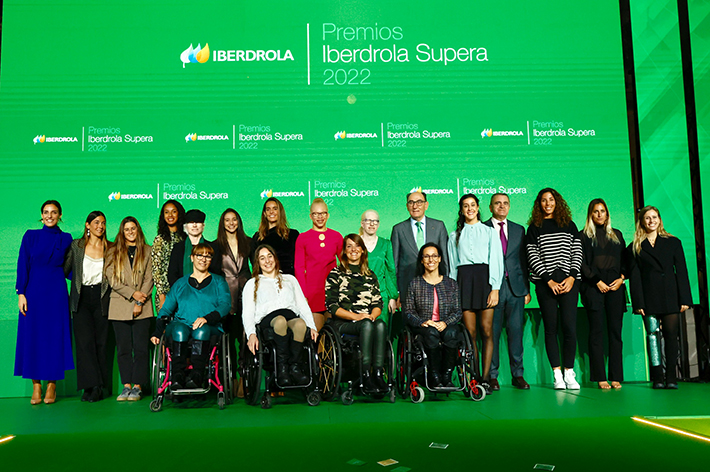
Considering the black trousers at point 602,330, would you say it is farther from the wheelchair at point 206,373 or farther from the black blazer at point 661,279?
the wheelchair at point 206,373

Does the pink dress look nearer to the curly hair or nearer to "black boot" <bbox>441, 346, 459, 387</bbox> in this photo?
"black boot" <bbox>441, 346, 459, 387</bbox>

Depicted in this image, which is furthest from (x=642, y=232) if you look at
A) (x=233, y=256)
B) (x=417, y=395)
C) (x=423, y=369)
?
(x=233, y=256)

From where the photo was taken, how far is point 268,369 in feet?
11.9

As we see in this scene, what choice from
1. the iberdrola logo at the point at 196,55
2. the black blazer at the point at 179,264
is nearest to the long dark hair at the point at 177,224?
the black blazer at the point at 179,264

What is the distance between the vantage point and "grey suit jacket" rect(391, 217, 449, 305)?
4.39 metres

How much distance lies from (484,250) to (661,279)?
141 cm

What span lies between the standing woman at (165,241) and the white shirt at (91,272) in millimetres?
394

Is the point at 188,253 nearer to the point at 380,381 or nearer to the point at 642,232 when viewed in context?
the point at 380,381

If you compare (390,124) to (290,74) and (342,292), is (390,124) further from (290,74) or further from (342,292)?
(342,292)

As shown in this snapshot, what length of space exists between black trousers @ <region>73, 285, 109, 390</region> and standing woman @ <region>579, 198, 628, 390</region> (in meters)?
3.64

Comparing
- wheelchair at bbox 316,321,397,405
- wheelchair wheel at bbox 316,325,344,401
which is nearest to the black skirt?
wheelchair at bbox 316,321,397,405

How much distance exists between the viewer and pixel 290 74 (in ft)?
16.4

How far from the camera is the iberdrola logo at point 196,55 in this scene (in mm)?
4992

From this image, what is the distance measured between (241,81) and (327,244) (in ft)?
5.75
